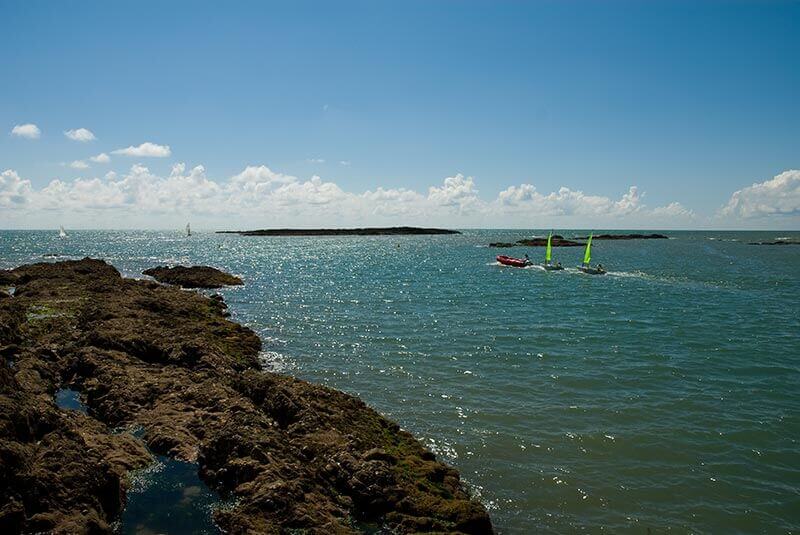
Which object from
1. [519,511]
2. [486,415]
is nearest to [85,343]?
[486,415]

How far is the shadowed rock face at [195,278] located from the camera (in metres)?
56.7

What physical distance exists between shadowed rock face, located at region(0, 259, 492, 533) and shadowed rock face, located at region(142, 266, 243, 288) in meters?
33.8

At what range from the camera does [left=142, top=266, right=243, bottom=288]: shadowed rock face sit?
56.7m

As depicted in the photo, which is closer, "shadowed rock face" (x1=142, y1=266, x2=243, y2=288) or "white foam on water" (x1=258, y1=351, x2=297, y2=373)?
"white foam on water" (x1=258, y1=351, x2=297, y2=373)

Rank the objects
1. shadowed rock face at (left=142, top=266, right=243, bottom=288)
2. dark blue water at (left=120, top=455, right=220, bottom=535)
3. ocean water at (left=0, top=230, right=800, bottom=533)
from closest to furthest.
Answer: dark blue water at (left=120, top=455, right=220, bottom=535) → ocean water at (left=0, top=230, right=800, bottom=533) → shadowed rock face at (left=142, top=266, right=243, bottom=288)

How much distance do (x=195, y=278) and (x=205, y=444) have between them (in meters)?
48.6

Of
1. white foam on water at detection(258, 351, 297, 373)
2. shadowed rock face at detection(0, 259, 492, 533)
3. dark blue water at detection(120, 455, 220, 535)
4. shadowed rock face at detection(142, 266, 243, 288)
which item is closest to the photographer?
shadowed rock face at detection(0, 259, 492, 533)

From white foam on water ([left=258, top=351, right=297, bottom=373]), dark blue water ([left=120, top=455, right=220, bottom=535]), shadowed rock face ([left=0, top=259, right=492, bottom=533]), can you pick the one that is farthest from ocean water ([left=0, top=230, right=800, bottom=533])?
dark blue water ([left=120, top=455, right=220, bottom=535])

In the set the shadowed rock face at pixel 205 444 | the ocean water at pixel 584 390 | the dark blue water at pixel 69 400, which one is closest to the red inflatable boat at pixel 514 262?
the ocean water at pixel 584 390

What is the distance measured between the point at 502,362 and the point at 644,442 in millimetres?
9459

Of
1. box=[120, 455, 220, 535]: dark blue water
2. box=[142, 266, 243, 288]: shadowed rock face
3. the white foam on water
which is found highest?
box=[142, 266, 243, 288]: shadowed rock face

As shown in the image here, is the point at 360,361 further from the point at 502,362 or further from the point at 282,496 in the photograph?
the point at 282,496

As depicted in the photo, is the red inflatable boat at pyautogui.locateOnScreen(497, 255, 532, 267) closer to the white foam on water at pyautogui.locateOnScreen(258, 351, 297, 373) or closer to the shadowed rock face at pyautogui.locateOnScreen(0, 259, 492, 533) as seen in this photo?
the white foam on water at pyautogui.locateOnScreen(258, 351, 297, 373)

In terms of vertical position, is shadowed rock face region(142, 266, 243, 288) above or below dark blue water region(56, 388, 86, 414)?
above
